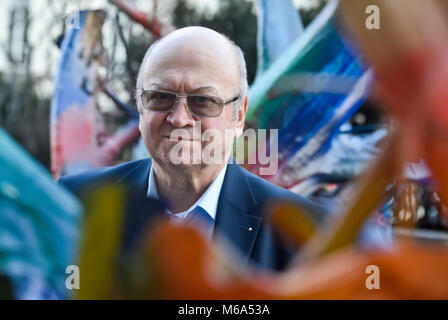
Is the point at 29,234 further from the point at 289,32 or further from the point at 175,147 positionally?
the point at 289,32

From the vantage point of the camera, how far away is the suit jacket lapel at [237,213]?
A: 69cm

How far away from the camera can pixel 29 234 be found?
2.68ft

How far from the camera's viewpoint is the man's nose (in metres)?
0.66

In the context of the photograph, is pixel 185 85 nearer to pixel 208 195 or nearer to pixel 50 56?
pixel 208 195

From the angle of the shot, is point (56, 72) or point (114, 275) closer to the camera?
point (114, 275)

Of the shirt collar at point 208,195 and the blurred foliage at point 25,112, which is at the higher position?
the blurred foliage at point 25,112

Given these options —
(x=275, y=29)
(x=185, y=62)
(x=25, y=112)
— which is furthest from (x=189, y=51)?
(x=25, y=112)

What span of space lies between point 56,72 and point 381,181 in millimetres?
1500

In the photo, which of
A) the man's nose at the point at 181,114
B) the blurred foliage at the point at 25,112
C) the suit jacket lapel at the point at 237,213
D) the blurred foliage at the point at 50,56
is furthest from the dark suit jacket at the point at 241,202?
the blurred foliage at the point at 25,112

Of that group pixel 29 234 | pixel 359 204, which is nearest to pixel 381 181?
pixel 359 204

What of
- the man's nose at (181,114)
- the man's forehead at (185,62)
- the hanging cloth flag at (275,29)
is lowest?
the man's nose at (181,114)

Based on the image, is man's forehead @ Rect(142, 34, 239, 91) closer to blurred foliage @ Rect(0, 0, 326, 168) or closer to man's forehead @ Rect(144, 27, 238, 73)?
man's forehead @ Rect(144, 27, 238, 73)

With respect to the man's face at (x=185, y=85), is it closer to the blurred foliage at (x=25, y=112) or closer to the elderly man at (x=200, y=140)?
the elderly man at (x=200, y=140)

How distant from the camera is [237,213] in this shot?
0.75 metres
